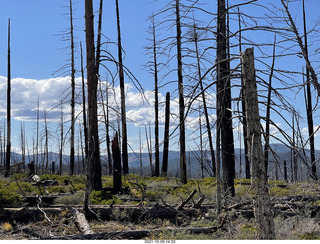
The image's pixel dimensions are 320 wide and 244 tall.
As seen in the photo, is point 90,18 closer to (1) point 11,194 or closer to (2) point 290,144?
(1) point 11,194

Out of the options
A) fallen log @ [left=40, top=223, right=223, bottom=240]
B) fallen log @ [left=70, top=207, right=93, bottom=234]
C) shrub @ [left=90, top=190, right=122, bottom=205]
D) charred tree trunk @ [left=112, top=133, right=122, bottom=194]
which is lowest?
fallen log @ [left=40, top=223, right=223, bottom=240]

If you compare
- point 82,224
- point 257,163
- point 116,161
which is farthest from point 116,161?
point 257,163

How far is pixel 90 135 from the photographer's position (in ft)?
26.0

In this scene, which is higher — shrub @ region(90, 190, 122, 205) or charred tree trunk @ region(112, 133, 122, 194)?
charred tree trunk @ region(112, 133, 122, 194)

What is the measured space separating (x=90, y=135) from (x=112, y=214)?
7.70 feet

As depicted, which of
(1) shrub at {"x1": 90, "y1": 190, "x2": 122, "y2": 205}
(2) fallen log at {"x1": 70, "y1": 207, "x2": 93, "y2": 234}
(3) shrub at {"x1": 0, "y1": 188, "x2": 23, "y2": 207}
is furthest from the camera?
(1) shrub at {"x1": 90, "y1": 190, "x2": 122, "y2": 205}

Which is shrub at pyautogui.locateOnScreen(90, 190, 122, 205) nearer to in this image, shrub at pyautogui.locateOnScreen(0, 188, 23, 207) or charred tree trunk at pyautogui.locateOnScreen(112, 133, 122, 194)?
charred tree trunk at pyautogui.locateOnScreen(112, 133, 122, 194)

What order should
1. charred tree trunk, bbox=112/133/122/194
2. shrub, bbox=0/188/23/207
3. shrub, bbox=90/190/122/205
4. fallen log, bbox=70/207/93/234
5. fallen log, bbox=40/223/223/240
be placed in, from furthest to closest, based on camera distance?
charred tree trunk, bbox=112/133/122/194
shrub, bbox=90/190/122/205
shrub, bbox=0/188/23/207
fallen log, bbox=70/207/93/234
fallen log, bbox=40/223/223/240

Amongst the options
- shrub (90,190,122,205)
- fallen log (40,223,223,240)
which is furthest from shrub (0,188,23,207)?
fallen log (40,223,223,240)

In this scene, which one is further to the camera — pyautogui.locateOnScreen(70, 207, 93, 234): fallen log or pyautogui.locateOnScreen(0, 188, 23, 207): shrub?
pyautogui.locateOnScreen(0, 188, 23, 207): shrub

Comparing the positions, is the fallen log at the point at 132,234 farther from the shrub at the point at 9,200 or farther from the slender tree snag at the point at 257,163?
the shrub at the point at 9,200

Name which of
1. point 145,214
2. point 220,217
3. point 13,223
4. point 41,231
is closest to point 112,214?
point 145,214

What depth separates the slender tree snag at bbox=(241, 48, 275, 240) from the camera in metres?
4.45

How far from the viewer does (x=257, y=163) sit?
4453mm
